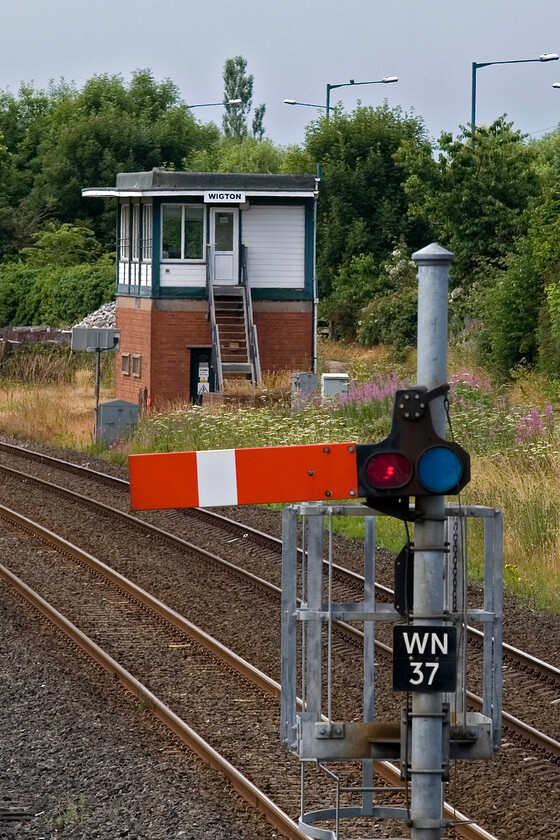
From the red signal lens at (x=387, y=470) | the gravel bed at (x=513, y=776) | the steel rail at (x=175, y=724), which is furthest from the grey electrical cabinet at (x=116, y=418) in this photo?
the red signal lens at (x=387, y=470)

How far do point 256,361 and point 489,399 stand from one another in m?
8.83

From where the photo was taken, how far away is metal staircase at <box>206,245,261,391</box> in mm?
27188

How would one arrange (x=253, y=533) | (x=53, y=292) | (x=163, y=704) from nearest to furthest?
(x=163, y=704), (x=253, y=533), (x=53, y=292)

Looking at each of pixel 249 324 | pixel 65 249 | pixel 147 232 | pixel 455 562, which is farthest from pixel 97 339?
pixel 65 249

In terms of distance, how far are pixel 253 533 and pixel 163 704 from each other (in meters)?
6.95

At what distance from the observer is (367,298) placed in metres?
42.7

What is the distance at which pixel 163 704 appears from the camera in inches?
321

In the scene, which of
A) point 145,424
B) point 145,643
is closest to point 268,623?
point 145,643


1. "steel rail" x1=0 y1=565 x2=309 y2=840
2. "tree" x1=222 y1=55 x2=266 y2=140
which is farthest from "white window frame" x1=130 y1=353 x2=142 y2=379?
"tree" x1=222 y1=55 x2=266 y2=140

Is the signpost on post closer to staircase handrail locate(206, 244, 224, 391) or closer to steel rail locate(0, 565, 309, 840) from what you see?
staircase handrail locate(206, 244, 224, 391)

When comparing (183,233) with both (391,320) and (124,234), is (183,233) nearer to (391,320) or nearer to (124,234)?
(124,234)

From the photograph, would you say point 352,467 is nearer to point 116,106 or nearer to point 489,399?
point 489,399

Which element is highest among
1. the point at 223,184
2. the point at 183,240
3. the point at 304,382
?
the point at 223,184

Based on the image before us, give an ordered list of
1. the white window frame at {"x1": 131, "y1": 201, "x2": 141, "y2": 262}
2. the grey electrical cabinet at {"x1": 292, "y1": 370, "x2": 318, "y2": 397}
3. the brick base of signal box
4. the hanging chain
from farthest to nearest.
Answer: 1. the white window frame at {"x1": 131, "y1": 201, "x2": 141, "y2": 262}
2. the brick base of signal box
3. the grey electrical cabinet at {"x1": 292, "y1": 370, "x2": 318, "y2": 397}
4. the hanging chain
